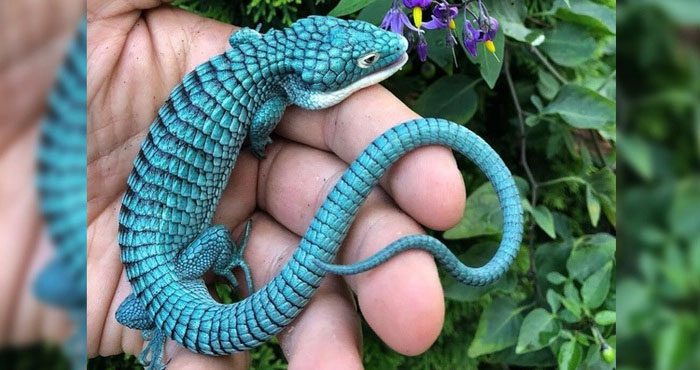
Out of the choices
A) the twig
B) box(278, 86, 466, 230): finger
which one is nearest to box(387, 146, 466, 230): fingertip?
box(278, 86, 466, 230): finger

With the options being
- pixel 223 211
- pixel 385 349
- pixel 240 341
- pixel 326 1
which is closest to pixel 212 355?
pixel 240 341

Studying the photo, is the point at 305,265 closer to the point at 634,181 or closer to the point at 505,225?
the point at 505,225

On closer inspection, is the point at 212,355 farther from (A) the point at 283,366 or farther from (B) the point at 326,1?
(B) the point at 326,1

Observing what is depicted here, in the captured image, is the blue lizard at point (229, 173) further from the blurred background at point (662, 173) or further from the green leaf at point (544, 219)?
the blurred background at point (662, 173)

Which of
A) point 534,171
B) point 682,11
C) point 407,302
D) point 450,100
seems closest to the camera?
point 682,11

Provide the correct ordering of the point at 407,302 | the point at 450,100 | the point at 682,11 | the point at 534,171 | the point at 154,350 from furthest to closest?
the point at 534,171 < the point at 450,100 < the point at 154,350 < the point at 407,302 < the point at 682,11

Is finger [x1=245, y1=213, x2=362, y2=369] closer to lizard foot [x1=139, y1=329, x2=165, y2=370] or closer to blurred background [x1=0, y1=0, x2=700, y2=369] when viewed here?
lizard foot [x1=139, y1=329, x2=165, y2=370]

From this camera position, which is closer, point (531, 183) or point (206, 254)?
point (206, 254)

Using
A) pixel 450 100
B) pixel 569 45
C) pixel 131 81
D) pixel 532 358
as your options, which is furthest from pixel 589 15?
pixel 131 81
